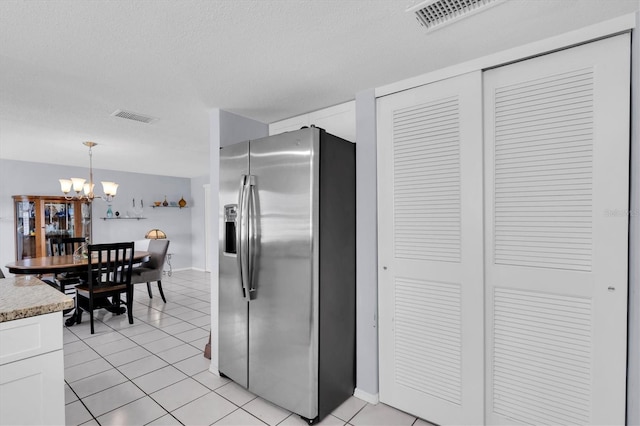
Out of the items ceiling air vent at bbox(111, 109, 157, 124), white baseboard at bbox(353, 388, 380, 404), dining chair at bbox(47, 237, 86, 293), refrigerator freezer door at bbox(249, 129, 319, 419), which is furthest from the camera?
dining chair at bbox(47, 237, 86, 293)

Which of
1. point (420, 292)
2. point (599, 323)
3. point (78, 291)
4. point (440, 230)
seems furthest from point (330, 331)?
point (78, 291)

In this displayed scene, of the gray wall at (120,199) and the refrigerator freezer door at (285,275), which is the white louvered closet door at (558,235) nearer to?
the refrigerator freezer door at (285,275)

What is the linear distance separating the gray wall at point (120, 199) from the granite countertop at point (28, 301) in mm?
4909

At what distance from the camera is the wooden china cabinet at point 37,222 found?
5211mm

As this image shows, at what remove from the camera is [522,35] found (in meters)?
1.72

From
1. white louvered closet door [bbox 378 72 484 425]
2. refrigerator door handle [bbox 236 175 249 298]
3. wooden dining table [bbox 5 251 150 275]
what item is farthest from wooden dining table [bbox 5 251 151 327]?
white louvered closet door [bbox 378 72 484 425]

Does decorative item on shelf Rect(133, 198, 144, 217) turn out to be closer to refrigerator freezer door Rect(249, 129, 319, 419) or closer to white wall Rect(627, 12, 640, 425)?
refrigerator freezer door Rect(249, 129, 319, 419)

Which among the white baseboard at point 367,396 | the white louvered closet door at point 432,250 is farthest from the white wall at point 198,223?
the white louvered closet door at point 432,250

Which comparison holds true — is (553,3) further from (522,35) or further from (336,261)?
(336,261)

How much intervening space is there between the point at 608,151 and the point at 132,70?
277cm

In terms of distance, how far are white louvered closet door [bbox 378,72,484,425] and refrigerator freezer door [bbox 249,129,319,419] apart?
53 centimetres

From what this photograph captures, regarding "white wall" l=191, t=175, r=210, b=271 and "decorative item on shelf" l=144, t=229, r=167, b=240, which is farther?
"white wall" l=191, t=175, r=210, b=271

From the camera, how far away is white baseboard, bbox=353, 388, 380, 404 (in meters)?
2.20

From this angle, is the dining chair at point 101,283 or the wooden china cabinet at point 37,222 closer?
the dining chair at point 101,283
